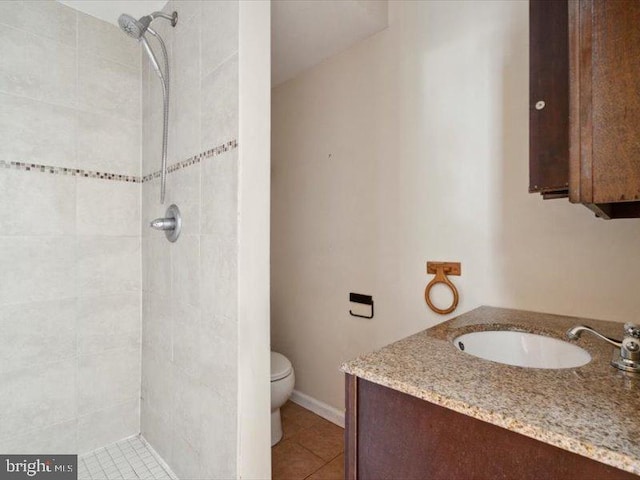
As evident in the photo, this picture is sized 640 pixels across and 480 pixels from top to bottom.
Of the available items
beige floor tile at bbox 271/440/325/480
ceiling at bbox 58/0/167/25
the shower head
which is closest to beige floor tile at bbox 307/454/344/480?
beige floor tile at bbox 271/440/325/480

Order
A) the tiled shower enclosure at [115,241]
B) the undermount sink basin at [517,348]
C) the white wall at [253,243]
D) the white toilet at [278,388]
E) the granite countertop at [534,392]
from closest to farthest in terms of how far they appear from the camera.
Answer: the granite countertop at [534,392]
the undermount sink basin at [517,348]
the white wall at [253,243]
the tiled shower enclosure at [115,241]
the white toilet at [278,388]

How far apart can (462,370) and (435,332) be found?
0.28 metres

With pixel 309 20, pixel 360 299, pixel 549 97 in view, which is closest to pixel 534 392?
pixel 549 97

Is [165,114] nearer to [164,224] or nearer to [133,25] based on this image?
[133,25]

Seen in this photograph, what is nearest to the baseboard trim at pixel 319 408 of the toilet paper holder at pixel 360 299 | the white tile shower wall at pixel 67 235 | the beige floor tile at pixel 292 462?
the beige floor tile at pixel 292 462

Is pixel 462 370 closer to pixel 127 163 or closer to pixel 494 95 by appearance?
pixel 494 95

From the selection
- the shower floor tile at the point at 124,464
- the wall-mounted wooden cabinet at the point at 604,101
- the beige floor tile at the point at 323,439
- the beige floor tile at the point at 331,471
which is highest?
the wall-mounted wooden cabinet at the point at 604,101

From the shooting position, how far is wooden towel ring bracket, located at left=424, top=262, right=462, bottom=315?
4.93 feet

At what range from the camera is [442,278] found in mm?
1542

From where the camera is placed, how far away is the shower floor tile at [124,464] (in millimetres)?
1521

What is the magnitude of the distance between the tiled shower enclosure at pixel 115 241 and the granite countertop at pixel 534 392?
639 mm

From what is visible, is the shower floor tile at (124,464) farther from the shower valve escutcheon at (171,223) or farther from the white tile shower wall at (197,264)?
the shower valve escutcheon at (171,223)

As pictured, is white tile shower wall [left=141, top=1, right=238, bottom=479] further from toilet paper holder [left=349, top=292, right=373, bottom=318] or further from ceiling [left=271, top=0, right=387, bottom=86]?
toilet paper holder [left=349, top=292, right=373, bottom=318]

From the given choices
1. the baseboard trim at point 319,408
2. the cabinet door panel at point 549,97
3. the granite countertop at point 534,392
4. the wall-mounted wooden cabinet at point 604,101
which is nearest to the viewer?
the granite countertop at point 534,392
